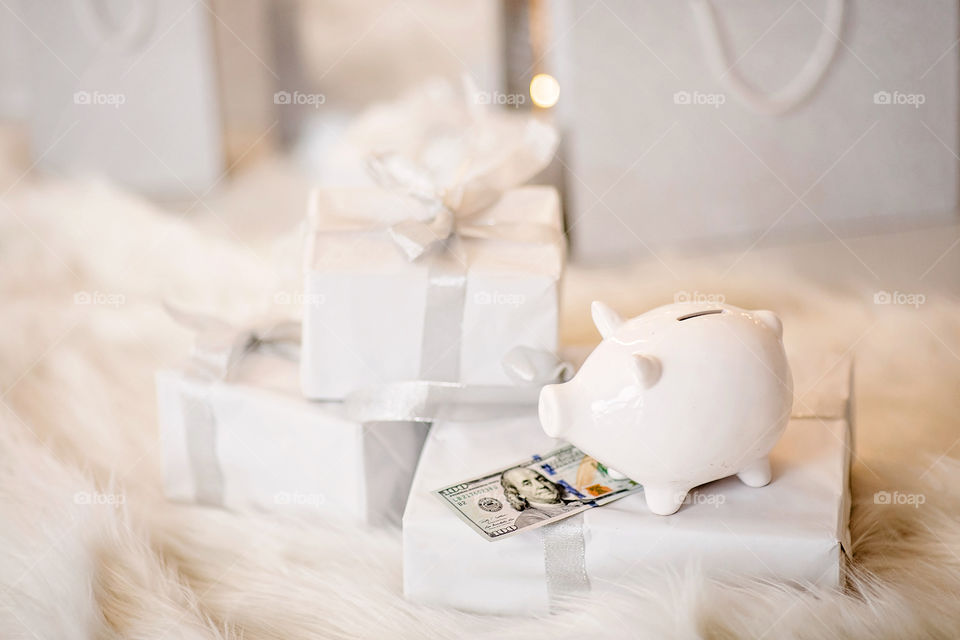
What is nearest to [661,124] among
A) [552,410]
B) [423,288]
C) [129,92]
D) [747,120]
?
[747,120]

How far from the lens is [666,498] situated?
0.72 m

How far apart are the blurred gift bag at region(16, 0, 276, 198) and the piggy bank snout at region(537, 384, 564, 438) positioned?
4.72 ft

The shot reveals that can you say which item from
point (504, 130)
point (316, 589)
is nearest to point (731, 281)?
point (504, 130)

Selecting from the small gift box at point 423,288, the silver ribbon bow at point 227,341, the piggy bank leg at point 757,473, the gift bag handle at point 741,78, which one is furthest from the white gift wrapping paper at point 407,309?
the gift bag handle at point 741,78

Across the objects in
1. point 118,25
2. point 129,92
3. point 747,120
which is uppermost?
point 118,25

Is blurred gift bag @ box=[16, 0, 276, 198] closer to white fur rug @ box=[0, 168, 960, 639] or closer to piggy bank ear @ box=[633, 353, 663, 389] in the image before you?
white fur rug @ box=[0, 168, 960, 639]

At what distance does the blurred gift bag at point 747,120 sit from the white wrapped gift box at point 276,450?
74cm

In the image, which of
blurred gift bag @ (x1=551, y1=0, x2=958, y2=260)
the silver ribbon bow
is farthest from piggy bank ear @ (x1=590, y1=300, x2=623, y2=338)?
blurred gift bag @ (x1=551, y1=0, x2=958, y2=260)

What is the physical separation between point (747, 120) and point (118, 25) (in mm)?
1339

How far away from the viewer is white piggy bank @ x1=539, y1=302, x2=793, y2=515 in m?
0.70

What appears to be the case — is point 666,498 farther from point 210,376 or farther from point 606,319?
point 210,376

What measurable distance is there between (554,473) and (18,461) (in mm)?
578

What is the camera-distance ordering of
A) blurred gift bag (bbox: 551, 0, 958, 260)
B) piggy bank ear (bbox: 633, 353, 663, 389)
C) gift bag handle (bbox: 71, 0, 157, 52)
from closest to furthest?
piggy bank ear (bbox: 633, 353, 663, 389) < blurred gift bag (bbox: 551, 0, 958, 260) < gift bag handle (bbox: 71, 0, 157, 52)

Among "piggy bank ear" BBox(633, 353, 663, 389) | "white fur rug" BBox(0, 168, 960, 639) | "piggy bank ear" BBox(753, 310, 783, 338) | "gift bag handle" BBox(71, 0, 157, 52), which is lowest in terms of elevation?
"white fur rug" BBox(0, 168, 960, 639)
